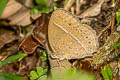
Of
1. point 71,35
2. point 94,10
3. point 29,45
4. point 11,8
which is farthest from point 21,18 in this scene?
point 71,35

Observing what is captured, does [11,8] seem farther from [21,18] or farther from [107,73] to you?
[107,73]

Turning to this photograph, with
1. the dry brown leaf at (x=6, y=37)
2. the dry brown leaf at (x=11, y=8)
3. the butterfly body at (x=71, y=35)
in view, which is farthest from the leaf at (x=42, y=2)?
the butterfly body at (x=71, y=35)

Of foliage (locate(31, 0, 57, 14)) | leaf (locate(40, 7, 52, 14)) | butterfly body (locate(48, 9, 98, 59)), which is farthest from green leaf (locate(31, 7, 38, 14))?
butterfly body (locate(48, 9, 98, 59))

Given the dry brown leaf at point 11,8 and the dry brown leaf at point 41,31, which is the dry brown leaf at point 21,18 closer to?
the dry brown leaf at point 11,8

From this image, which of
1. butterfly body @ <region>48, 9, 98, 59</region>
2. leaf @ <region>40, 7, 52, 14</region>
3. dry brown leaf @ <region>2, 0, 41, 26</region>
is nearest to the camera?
butterfly body @ <region>48, 9, 98, 59</region>

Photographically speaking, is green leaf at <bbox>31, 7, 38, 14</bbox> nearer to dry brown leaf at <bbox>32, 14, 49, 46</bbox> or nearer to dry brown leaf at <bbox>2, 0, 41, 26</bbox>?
dry brown leaf at <bbox>2, 0, 41, 26</bbox>

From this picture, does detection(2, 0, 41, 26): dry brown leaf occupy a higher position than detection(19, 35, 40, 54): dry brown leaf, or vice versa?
detection(2, 0, 41, 26): dry brown leaf

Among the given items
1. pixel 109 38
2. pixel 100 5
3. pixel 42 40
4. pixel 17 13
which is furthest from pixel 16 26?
pixel 109 38
